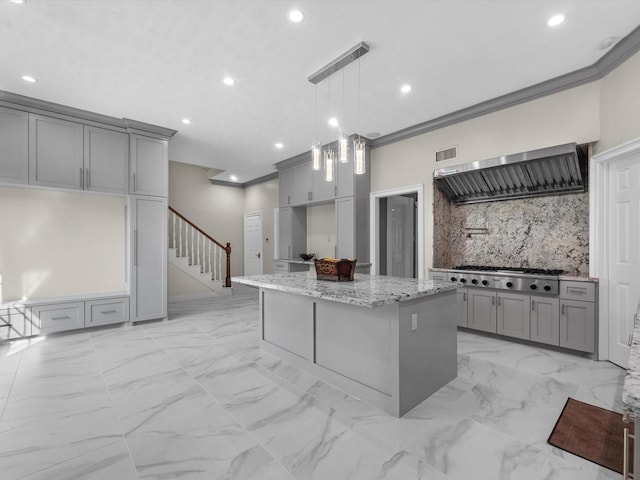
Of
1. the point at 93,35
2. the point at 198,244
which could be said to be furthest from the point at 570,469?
the point at 198,244

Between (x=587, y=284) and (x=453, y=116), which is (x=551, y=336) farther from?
(x=453, y=116)

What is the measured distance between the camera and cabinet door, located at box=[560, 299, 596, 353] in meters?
3.16

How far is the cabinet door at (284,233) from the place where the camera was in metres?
6.69

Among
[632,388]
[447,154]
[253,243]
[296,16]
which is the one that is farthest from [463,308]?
[253,243]

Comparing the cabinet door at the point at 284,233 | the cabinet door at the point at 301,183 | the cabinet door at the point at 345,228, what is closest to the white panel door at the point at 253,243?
the cabinet door at the point at 284,233

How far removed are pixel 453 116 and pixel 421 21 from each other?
6.55 feet

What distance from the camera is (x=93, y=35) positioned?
2.66 m

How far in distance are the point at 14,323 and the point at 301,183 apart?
4.70 meters

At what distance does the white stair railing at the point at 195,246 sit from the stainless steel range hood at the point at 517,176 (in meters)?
5.24

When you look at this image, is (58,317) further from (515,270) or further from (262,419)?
(515,270)

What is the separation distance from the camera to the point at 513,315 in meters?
3.66

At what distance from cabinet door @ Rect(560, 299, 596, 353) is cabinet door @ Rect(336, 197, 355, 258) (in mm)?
2845

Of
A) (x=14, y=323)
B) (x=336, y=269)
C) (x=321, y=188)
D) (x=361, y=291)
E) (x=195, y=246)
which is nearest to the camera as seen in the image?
(x=361, y=291)

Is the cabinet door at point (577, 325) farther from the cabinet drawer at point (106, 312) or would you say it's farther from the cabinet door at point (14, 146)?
the cabinet door at point (14, 146)
